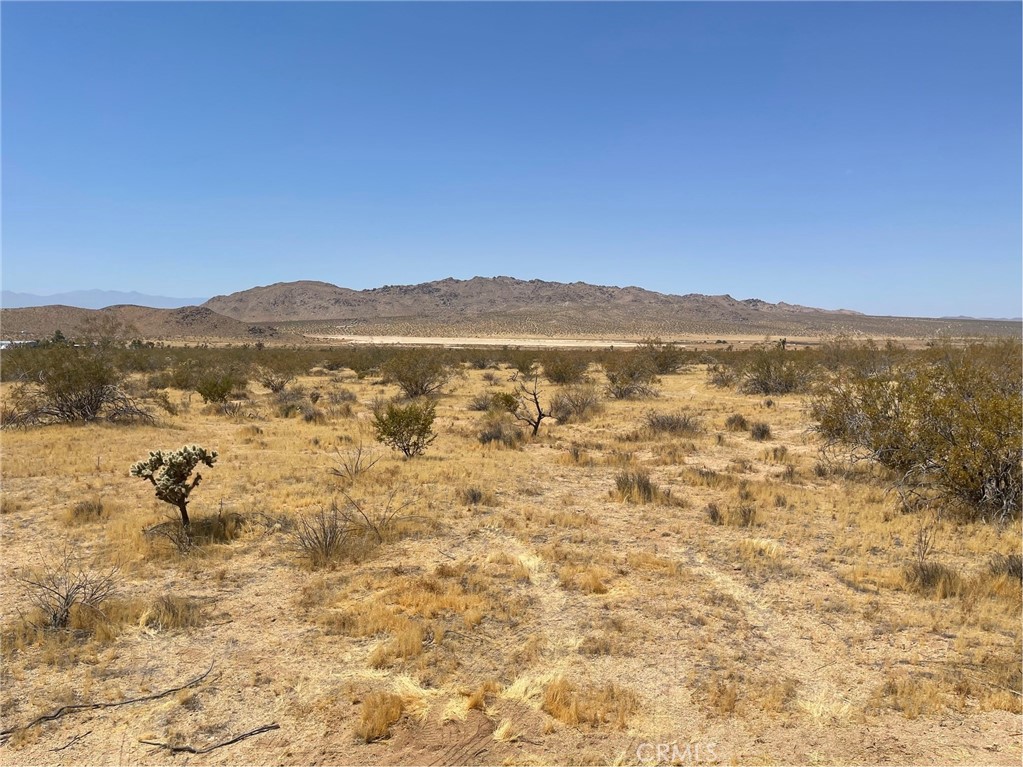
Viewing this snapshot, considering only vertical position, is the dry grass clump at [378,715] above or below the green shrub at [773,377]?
below

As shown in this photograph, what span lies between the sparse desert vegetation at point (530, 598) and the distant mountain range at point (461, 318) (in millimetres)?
35182

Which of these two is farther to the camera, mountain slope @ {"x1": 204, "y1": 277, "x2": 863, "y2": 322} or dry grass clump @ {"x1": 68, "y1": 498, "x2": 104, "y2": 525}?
mountain slope @ {"x1": 204, "y1": 277, "x2": 863, "y2": 322}

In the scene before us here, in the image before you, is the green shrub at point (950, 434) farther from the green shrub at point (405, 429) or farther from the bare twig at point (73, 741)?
the bare twig at point (73, 741)

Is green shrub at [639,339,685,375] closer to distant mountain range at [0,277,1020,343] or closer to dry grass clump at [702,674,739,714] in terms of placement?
distant mountain range at [0,277,1020,343]

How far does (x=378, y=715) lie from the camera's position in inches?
183

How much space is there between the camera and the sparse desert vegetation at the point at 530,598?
466cm

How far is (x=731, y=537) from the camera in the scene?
909 centimetres

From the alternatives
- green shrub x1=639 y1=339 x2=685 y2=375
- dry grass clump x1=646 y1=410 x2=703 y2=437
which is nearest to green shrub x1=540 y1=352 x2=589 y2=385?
green shrub x1=639 y1=339 x2=685 y2=375

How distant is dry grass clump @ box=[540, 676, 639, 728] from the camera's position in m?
4.75

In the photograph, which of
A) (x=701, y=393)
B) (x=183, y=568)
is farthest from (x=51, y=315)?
(x=183, y=568)

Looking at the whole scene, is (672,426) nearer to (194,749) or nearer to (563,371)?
(563,371)

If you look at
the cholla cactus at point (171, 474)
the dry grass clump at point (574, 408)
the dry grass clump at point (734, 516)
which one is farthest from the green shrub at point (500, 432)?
the cholla cactus at point (171, 474)

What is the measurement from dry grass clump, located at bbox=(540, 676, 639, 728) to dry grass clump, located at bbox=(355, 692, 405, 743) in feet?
3.95

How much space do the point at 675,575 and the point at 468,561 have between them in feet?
8.92
